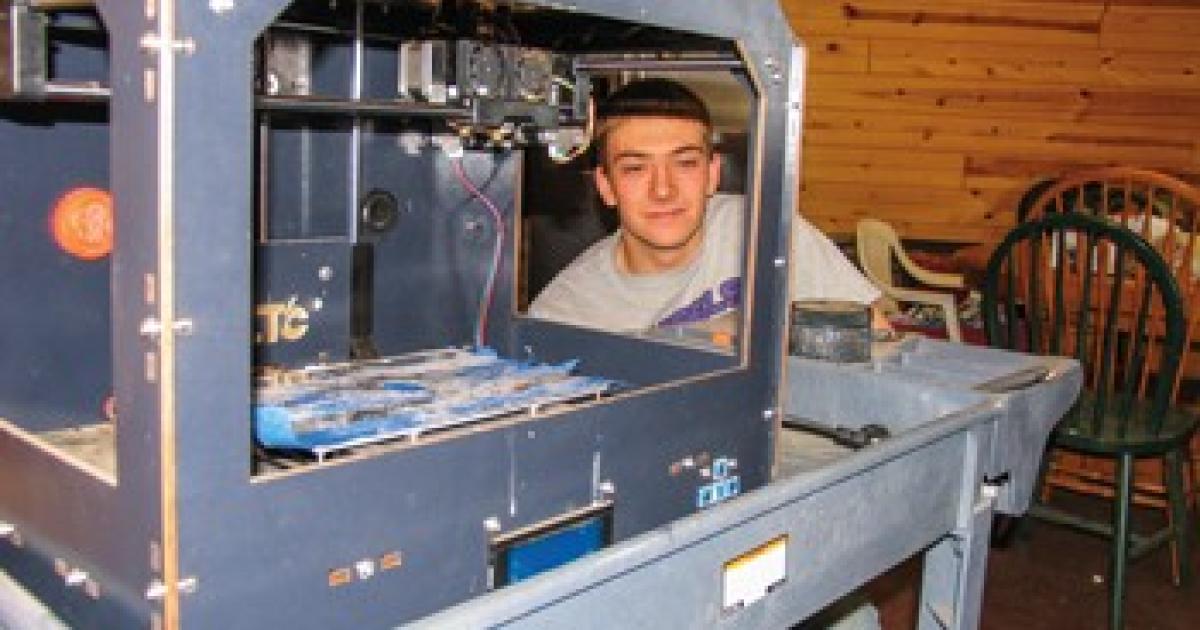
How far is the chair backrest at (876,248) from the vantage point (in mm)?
4277

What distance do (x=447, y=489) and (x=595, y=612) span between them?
17cm

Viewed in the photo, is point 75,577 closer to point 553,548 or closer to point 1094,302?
point 553,548

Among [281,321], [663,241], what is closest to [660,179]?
[663,241]

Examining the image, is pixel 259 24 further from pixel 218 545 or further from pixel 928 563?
pixel 928 563

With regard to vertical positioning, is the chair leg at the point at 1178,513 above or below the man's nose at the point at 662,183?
below

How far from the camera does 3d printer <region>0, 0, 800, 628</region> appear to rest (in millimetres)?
717

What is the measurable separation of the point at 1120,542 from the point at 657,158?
4.40ft

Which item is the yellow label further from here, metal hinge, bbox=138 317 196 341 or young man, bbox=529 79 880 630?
young man, bbox=529 79 880 630

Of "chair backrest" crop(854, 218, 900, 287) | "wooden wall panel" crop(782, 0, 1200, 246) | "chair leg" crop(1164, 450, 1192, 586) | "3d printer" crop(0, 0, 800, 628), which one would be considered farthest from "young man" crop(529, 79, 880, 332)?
"wooden wall panel" crop(782, 0, 1200, 246)

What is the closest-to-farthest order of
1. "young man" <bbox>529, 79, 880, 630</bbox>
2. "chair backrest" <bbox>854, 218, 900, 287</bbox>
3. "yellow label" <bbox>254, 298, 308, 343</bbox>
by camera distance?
"yellow label" <bbox>254, 298, 308, 343</bbox> → "young man" <bbox>529, 79, 880, 630</bbox> → "chair backrest" <bbox>854, 218, 900, 287</bbox>

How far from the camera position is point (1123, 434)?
7.80 ft

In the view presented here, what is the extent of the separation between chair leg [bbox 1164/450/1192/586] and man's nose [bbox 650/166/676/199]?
146cm

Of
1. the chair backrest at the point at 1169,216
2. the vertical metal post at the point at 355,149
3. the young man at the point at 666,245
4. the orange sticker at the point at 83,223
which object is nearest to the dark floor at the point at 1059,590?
the chair backrest at the point at 1169,216

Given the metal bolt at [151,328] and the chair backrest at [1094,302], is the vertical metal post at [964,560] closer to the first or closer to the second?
the metal bolt at [151,328]
